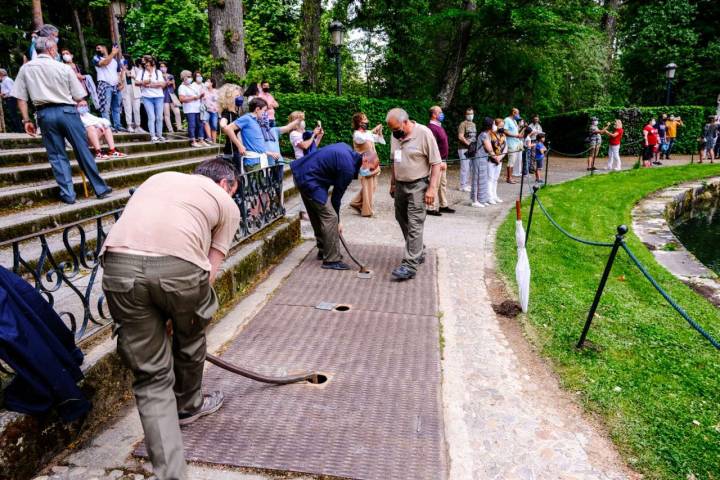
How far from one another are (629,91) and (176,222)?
1274 inches

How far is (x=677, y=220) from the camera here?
1209 cm

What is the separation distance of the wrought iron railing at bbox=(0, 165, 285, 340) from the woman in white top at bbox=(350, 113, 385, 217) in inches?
70.7

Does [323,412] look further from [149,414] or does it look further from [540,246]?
[540,246]

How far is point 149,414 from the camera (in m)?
2.46

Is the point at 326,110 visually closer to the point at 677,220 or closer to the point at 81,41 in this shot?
the point at 677,220

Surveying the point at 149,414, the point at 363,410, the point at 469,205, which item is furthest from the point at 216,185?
the point at 469,205

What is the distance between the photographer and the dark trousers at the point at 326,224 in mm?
5812

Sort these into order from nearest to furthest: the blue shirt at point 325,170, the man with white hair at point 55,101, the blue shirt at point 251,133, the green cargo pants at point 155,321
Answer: the green cargo pants at point 155,321
the man with white hair at point 55,101
the blue shirt at point 325,170
the blue shirt at point 251,133

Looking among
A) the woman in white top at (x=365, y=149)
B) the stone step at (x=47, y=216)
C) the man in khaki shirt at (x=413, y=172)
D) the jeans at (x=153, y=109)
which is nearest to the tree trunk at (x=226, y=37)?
the jeans at (x=153, y=109)

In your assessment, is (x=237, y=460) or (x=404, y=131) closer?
(x=237, y=460)

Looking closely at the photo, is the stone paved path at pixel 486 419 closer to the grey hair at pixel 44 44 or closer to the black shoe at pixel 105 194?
the black shoe at pixel 105 194

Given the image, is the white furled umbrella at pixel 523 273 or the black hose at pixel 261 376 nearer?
the black hose at pixel 261 376

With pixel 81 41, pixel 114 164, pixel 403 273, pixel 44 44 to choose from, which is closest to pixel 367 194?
pixel 403 273

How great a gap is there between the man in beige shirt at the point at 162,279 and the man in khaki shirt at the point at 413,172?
3322 millimetres
